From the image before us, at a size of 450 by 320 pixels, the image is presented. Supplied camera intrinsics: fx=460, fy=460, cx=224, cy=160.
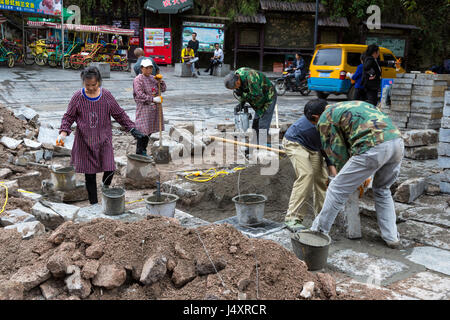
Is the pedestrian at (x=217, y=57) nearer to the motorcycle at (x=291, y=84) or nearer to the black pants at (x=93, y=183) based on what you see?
the motorcycle at (x=291, y=84)

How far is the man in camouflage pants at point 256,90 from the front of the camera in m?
6.66

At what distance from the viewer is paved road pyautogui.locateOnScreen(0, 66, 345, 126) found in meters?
11.7

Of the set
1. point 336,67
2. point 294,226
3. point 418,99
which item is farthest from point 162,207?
point 336,67

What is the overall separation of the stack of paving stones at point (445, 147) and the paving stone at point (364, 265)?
242 centimetres

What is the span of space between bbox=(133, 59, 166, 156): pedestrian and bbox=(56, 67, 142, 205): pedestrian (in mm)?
2033

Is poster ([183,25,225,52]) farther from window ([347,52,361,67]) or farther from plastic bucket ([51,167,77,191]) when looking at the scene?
plastic bucket ([51,167,77,191])

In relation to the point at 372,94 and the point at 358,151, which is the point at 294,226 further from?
the point at 372,94

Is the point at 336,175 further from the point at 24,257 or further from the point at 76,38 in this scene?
the point at 76,38

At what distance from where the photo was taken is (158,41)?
21.9m

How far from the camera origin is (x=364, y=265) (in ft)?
13.3

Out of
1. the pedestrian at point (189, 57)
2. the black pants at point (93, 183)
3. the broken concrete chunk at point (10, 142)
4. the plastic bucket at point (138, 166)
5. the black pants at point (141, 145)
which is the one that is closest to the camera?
the black pants at point (93, 183)

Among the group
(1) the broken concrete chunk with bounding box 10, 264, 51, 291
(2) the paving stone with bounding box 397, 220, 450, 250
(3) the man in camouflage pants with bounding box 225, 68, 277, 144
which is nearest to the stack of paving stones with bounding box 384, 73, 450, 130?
(3) the man in camouflage pants with bounding box 225, 68, 277, 144

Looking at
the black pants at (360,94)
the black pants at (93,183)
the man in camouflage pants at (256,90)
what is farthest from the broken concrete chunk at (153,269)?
the black pants at (360,94)

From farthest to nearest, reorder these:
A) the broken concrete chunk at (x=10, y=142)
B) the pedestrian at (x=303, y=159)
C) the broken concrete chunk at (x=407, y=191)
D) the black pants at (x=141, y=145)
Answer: the broken concrete chunk at (x=10, y=142) → the black pants at (x=141, y=145) → the broken concrete chunk at (x=407, y=191) → the pedestrian at (x=303, y=159)
